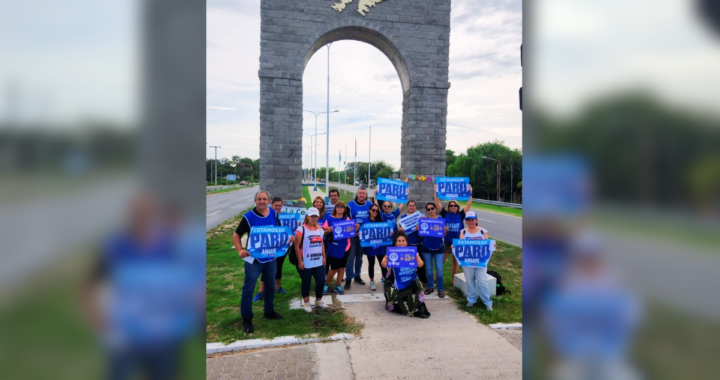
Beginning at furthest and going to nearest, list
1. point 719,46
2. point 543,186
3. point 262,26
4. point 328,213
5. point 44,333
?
1. point 262,26
2. point 328,213
3. point 543,186
4. point 719,46
5. point 44,333

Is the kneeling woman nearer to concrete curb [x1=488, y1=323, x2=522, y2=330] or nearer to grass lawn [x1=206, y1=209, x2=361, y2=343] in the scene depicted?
grass lawn [x1=206, y1=209, x2=361, y2=343]

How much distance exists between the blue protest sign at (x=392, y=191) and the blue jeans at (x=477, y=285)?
2.48m

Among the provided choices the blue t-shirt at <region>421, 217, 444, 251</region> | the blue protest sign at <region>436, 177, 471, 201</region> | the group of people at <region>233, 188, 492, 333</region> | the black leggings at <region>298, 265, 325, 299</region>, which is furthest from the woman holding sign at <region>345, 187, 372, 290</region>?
the blue protest sign at <region>436, 177, 471, 201</region>

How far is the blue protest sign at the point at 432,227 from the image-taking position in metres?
7.17

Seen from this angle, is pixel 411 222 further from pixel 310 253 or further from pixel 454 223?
pixel 310 253

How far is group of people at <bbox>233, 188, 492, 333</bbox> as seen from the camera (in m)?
5.74

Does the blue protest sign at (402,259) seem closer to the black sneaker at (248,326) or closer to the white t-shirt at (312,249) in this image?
the white t-shirt at (312,249)

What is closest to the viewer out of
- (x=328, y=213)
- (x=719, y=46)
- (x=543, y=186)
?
(x=719, y=46)

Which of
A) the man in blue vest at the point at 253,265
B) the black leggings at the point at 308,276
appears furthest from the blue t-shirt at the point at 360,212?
the man in blue vest at the point at 253,265

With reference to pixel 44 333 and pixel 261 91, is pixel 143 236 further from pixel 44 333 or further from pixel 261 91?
pixel 261 91

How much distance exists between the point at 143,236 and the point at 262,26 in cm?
1126

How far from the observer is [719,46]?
86 centimetres

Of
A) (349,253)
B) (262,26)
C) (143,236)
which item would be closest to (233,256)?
(349,253)

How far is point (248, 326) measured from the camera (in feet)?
18.0
